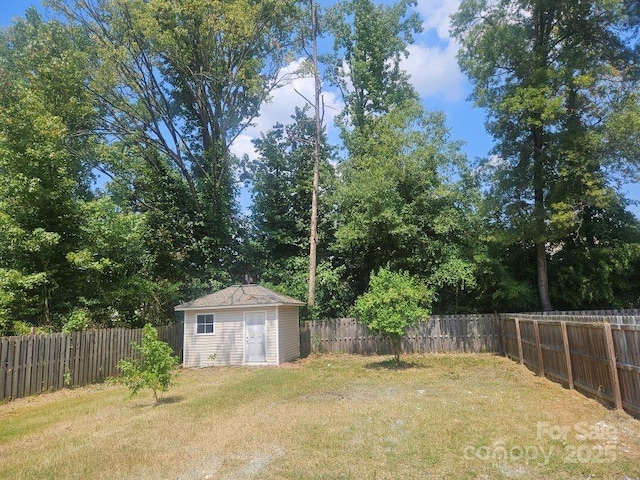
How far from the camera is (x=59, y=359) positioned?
1084 cm

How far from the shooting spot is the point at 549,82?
15.5 meters

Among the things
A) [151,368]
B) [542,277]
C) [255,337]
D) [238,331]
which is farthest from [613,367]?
[238,331]

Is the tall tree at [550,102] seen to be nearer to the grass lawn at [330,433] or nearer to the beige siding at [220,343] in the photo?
the grass lawn at [330,433]

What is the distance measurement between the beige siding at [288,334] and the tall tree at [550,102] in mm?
9247

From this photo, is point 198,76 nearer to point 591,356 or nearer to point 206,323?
point 206,323

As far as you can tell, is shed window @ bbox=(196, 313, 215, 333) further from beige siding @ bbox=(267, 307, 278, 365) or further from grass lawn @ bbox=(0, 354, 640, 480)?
grass lawn @ bbox=(0, 354, 640, 480)

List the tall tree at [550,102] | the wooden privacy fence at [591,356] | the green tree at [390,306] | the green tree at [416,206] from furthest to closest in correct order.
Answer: the green tree at [416,206]
the tall tree at [550,102]
the green tree at [390,306]
the wooden privacy fence at [591,356]

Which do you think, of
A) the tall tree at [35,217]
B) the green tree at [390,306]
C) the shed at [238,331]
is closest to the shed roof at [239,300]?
the shed at [238,331]

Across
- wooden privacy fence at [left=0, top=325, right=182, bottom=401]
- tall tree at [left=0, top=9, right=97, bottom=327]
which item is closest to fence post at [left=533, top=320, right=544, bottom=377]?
wooden privacy fence at [left=0, top=325, right=182, bottom=401]

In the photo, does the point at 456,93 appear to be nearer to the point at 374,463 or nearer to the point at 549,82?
the point at 549,82

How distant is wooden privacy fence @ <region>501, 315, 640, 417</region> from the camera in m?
6.12

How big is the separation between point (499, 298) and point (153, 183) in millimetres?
17190

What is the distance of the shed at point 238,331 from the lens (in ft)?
48.7

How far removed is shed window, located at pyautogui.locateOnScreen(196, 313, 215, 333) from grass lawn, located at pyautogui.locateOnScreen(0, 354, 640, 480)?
482 cm
